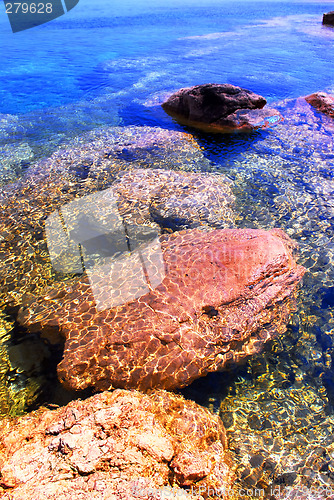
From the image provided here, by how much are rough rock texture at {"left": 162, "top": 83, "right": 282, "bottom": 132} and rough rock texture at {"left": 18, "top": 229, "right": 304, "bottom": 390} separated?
671 cm

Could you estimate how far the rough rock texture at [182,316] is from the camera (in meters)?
3.57

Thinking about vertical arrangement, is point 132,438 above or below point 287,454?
above

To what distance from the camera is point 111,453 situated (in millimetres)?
2465

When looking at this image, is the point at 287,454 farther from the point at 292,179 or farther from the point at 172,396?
the point at 292,179

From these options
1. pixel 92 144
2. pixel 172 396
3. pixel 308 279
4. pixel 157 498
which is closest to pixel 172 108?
pixel 92 144

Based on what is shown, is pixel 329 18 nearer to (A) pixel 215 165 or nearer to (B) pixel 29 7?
(A) pixel 215 165

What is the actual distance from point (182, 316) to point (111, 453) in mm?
1762

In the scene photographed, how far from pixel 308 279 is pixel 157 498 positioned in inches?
154

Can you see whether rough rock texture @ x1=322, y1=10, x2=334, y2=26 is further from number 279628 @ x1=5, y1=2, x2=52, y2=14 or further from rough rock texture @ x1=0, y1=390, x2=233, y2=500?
rough rock texture @ x1=0, y1=390, x2=233, y2=500

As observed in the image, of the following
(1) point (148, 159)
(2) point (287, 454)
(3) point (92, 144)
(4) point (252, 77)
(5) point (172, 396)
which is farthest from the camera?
(4) point (252, 77)

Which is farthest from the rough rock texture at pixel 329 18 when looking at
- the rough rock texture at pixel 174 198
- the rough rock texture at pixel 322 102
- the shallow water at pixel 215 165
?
the rough rock texture at pixel 174 198

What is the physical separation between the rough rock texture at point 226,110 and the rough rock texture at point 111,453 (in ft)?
30.9

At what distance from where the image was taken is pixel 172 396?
3449 millimetres

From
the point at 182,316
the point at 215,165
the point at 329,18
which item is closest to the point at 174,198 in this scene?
the point at 215,165
